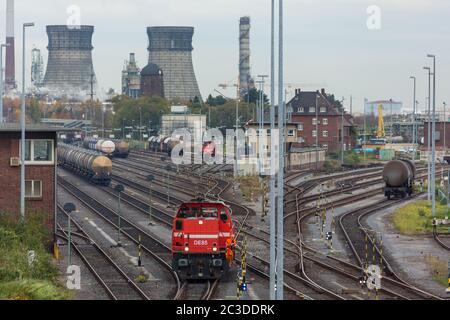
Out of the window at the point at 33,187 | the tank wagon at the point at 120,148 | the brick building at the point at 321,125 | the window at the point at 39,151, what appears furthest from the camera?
the brick building at the point at 321,125

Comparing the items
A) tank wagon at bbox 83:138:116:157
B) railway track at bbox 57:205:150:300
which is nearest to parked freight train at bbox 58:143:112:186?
tank wagon at bbox 83:138:116:157

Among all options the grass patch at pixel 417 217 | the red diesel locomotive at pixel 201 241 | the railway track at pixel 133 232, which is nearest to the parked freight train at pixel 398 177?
the grass patch at pixel 417 217

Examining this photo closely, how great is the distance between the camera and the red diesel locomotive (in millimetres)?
30938

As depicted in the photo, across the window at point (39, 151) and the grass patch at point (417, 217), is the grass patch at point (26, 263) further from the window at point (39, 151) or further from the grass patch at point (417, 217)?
the grass patch at point (417, 217)

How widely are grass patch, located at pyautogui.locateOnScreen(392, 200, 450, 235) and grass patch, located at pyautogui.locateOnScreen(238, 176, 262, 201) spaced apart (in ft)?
35.1

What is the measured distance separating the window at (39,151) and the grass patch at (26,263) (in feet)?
9.25

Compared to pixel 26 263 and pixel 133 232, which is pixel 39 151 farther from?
pixel 26 263

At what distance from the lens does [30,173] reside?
132 feet

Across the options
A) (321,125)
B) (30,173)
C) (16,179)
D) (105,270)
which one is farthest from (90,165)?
(321,125)

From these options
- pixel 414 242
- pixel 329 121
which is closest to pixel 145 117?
pixel 329 121

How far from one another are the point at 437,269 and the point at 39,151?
16.3 metres

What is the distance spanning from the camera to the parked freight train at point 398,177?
6324cm
